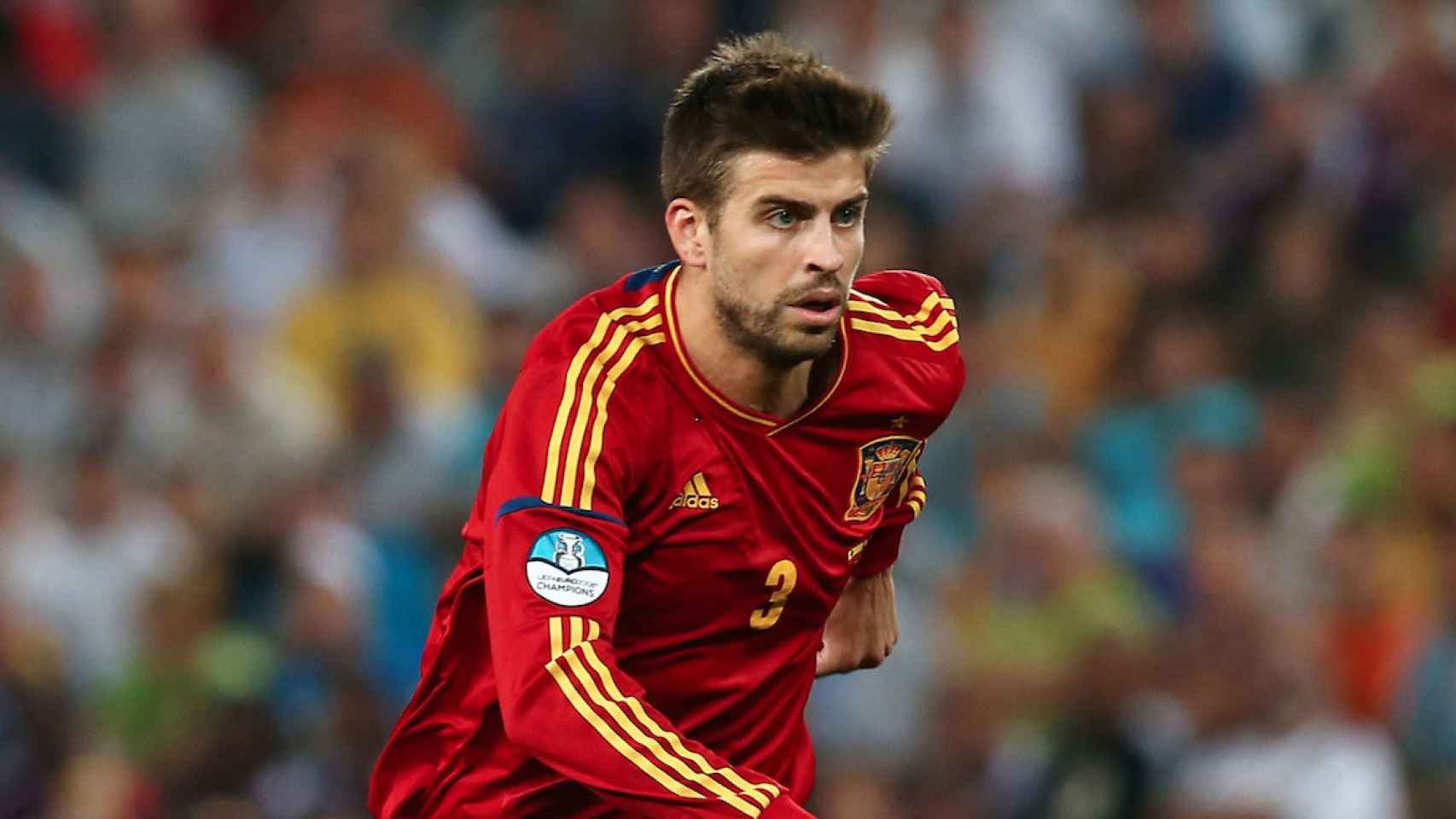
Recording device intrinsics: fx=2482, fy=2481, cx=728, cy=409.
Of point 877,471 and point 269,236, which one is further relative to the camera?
point 269,236

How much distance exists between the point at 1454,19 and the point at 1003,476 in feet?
10.1

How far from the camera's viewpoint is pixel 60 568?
9.30 m

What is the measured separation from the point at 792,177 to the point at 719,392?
41 centimetres

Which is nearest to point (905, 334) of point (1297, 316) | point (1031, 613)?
point (1031, 613)

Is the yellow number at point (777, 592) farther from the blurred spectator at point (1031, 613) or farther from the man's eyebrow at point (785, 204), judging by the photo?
the blurred spectator at point (1031, 613)

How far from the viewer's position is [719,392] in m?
4.13

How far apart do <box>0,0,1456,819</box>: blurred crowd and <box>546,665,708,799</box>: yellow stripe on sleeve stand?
13.2ft

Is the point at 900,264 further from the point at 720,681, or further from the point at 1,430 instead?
the point at 720,681

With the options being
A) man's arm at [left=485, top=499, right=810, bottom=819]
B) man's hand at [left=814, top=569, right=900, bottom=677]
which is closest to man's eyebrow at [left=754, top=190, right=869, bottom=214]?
man's arm at [left=485, top=499, right=810, bottom=819]

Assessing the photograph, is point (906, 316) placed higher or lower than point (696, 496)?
higher

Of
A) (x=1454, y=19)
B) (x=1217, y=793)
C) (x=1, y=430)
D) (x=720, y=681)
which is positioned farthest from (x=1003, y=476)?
(x=720, y=681)

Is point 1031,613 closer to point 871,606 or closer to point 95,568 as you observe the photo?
point 95,568

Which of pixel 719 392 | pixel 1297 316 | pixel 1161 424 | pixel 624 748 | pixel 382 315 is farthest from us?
pixel 382 315

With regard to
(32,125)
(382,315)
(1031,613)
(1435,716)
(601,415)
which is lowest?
(1435,716)
